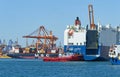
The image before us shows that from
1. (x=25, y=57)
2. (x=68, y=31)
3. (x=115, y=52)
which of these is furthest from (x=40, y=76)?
(x=25, y=57)

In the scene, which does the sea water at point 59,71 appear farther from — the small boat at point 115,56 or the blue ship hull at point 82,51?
the blue ship hull at point 82,51

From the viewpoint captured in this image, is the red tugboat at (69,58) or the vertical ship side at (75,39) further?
the vertical ship side at (75,39)

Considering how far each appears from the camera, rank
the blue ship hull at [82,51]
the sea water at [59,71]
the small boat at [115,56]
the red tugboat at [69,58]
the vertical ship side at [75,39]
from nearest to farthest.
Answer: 1. the sea water at [59,71]
2. the small boat at [115,56]
3. the red tugboat at [69,58]
4. the blue ship hull at [82,51]
5. the vertical ship side at [75,39]

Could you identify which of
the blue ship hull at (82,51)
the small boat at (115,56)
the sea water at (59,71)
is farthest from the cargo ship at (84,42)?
the sea water at (59,71)

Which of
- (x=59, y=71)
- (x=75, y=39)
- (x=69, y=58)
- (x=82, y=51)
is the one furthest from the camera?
(x=75, y=39)

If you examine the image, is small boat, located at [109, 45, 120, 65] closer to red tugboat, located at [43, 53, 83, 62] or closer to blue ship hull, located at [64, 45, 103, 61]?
red tugboat, located at [43, 53, 83, 62]

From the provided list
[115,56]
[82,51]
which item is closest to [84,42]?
[82,51]

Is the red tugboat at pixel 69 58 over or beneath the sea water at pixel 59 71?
over

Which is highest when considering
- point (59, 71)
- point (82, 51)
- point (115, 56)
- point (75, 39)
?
point (75, 39)

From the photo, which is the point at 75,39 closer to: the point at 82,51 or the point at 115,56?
the point at 82,51

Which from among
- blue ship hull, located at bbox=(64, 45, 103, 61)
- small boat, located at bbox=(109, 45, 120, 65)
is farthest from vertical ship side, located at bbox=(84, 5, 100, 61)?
small boat, located at bbox=(109, 45, 120, 65)

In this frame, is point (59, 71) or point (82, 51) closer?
point (59, 71)

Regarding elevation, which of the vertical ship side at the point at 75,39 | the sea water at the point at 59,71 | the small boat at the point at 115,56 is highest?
the vertical ship side at the point at 75,39

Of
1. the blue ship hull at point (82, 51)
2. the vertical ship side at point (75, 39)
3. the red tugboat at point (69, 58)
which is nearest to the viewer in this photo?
the red tugboat at point (69, 58)
